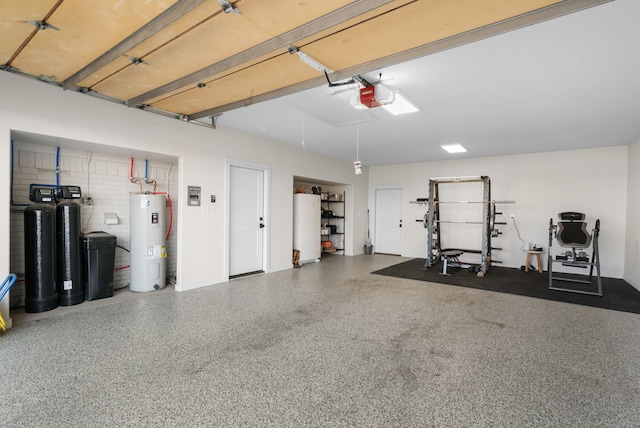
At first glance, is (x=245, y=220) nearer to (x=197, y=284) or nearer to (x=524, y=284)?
(x=197, y=284)

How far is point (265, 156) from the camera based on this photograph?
19.3 ft

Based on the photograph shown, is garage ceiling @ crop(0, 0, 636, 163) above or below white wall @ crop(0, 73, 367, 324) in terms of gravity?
above

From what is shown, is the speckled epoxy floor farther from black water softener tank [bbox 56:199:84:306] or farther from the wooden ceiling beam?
the wooden ceiling beam

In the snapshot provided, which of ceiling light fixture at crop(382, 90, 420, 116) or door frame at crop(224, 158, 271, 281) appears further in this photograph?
door frame at crop(224, 158, 271, 281)

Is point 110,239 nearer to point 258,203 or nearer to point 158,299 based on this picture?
point 158,299

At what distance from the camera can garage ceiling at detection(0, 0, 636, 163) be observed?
188 cm

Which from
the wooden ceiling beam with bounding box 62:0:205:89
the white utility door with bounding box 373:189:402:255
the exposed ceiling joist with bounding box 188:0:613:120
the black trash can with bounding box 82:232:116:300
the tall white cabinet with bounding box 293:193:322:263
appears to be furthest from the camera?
the white utility door with bounding box 373:189:402:255

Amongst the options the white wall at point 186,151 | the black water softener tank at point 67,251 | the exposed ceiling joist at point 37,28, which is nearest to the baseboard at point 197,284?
the white wall at point 186,151

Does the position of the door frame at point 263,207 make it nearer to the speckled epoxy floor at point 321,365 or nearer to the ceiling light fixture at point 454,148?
the speckled epoxy floor at point 321,365

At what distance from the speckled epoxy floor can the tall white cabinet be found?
9.34ft

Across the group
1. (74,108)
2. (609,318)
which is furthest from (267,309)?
(609,318)

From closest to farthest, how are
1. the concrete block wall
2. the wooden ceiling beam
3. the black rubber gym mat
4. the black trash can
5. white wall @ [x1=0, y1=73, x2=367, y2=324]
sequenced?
the wooden ceiling beam < white wall @ [x1=0, y1=73, x2=367, y2=324] < the concrete block wall < the black trash can < the black rubber gym mat

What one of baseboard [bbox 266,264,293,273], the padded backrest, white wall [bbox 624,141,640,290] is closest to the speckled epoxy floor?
the padded backrest

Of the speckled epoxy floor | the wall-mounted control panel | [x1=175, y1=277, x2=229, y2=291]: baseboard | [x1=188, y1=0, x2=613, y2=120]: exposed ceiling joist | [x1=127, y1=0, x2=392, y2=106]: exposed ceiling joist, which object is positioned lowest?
the speckled epoxy floor
